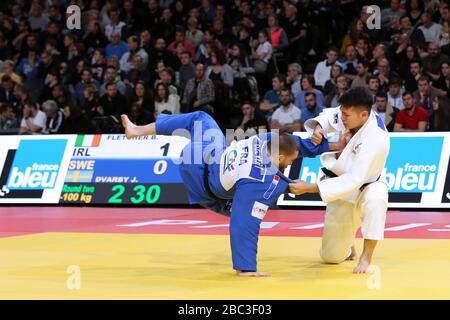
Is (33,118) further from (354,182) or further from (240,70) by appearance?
(354,182)

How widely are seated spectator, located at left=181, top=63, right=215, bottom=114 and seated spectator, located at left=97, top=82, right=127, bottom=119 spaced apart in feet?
3.76

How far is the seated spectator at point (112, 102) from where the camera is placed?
15.2 m

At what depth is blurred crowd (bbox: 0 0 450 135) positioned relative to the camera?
13883 mm

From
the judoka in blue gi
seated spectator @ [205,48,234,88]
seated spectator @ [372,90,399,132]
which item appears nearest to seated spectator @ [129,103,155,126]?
seated spectator @ [205,48,234,88]

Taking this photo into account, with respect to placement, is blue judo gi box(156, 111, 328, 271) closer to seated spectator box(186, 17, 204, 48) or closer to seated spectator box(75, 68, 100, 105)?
seated spectator box(75, 68, 100, 105)

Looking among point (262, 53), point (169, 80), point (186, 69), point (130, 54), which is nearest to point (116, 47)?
point (130, 54)

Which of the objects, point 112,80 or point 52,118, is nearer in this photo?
point 52,118

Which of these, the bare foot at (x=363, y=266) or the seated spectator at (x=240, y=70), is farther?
the seated spectator at (x=240, y=70)

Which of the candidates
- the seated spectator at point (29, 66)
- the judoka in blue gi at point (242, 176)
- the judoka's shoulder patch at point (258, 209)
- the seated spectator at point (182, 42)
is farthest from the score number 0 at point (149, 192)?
the judoka's shoulder patch at point (258, 209)

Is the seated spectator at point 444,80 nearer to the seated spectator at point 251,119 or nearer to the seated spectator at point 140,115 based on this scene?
the seated spectator at point 251,119

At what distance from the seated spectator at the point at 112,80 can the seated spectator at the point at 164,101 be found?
114 centimetres

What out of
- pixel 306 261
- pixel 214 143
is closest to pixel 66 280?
pixel 214 143

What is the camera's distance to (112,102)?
15.3 m

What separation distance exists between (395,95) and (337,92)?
3.02ft
